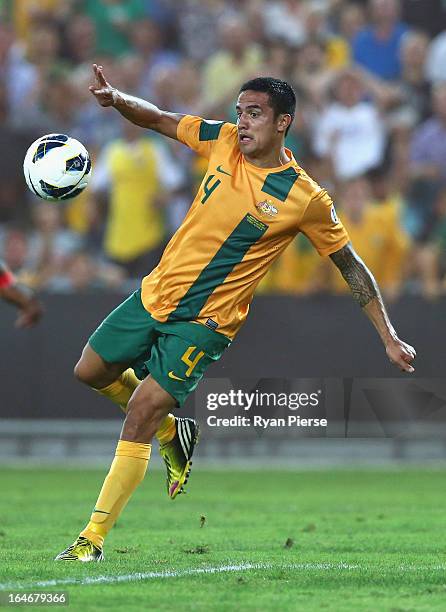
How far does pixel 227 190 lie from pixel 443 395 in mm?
7444

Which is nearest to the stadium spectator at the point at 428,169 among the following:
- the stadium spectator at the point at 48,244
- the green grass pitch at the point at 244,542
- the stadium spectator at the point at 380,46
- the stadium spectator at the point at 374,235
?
the stadium spectator at the point at 374,235

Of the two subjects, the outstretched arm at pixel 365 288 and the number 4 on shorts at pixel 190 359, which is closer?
the number 4 on shorts at pixel 190 359

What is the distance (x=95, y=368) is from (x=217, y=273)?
893 millimetres

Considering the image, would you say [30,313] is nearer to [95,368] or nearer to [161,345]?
[95,368]

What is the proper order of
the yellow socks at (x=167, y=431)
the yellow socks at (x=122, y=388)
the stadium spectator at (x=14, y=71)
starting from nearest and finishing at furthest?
the yellow socks at (x=122, y=388) → the yellow socks at (x=167, y=431) → the stadium spectator at (x=14, y=71)

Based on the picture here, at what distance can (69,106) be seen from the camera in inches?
689

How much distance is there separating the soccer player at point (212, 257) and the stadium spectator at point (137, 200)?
8.28 metres

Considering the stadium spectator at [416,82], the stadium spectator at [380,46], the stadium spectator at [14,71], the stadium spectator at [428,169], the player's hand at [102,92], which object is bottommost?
the player's hand at [102,92]

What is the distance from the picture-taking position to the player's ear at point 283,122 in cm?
759

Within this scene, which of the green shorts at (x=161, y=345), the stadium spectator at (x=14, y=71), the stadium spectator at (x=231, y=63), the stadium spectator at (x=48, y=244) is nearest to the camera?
the green shorts at (x=161, y=345)

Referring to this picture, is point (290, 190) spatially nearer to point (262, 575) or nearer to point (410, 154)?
point (262, 575)

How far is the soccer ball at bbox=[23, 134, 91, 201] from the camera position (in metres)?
7.84

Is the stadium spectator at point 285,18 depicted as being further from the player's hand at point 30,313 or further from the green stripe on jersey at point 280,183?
the green stripe on jersey at point 280,183

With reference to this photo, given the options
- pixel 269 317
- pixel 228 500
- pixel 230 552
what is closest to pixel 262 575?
pixel 230 552
